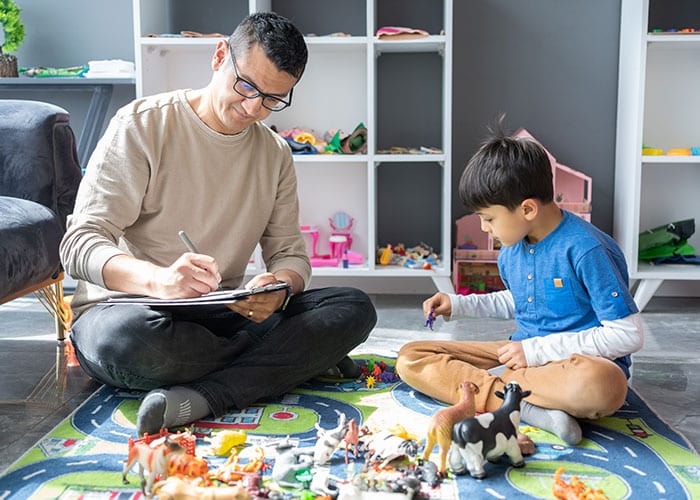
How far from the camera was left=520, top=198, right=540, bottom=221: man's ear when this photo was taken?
1527mm

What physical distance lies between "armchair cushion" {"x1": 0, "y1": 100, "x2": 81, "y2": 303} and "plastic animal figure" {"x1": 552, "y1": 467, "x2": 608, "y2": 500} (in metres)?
1.29

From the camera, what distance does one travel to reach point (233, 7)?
302 cm

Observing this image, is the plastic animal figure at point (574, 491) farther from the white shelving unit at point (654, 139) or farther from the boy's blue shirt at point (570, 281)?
the white shelving unit at point (654, 139)

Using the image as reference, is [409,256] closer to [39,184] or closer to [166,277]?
[39,184]

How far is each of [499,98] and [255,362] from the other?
1751 mm

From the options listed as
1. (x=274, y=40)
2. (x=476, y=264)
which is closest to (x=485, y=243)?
(x=476, y=264)

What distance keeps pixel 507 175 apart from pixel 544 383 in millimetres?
395

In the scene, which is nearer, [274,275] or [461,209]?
[274,275]

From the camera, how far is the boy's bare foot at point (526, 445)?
134 cm

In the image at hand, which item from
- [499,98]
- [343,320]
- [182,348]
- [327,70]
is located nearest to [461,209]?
[499,98]

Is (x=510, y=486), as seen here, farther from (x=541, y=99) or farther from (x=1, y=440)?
(x=541, y=99)

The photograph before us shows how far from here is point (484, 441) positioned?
1.23 metres

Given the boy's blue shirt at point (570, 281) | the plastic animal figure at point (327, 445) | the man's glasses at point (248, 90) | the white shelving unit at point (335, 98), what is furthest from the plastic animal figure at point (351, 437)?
the white shelving unit at point (335, 98)

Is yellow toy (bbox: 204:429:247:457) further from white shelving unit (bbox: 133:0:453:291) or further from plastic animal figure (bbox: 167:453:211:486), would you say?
white shelving unit (bbox: 133:0:453:291)
